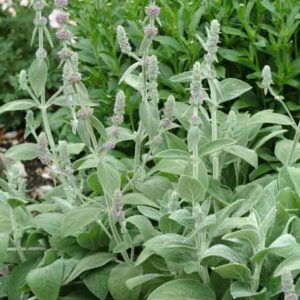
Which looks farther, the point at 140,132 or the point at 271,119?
the point at 271,119

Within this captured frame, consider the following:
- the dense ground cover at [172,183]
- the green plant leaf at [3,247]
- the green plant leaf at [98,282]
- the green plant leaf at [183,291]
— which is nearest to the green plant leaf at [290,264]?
the dense ground cover at [172,183]

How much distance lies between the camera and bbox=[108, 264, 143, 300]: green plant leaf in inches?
97.1

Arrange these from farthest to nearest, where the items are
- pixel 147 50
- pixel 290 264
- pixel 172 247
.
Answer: pixel 147 50, pixel 172 247, pixel 290 264

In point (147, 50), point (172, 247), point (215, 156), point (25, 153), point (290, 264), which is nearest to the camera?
point (290, 264)

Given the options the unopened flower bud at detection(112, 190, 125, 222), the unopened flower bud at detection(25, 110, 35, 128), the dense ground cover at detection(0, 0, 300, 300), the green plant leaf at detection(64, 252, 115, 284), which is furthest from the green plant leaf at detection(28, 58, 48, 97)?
the green plant leaf at detection(64, 252, 115, 284)

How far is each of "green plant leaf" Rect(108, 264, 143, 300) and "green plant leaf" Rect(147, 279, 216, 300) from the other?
208mm

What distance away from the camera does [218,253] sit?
7.22 feet

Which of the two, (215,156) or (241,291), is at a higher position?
(215,156)

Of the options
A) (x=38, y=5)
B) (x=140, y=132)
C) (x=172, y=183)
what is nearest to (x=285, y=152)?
(x=172, y=183)

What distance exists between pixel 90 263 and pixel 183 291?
39cm

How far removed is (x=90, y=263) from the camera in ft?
8.37

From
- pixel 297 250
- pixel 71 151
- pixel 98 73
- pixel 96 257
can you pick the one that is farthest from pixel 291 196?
pixel 98 73

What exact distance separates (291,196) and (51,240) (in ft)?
2.64

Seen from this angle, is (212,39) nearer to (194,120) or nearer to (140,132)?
(194,120)
